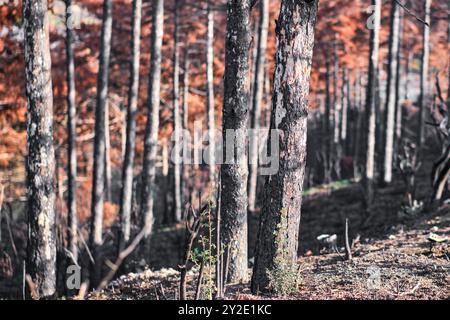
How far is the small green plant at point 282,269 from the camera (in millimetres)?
7051

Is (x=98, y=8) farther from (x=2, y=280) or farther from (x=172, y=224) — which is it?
(x=2, y=280)

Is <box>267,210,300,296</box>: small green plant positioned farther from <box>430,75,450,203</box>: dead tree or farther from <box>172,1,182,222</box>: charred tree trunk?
<box>172,1,182,222</box>: charred tree trunk

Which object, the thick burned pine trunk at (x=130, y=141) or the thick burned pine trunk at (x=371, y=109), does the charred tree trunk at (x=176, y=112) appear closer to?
the thick burned pine trunk at (x=130, y=141)

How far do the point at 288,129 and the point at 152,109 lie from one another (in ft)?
23.3

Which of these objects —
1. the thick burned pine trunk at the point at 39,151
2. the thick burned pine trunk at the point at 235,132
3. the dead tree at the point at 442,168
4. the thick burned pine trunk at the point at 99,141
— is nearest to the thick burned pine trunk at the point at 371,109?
the dead tree at the point at 442,168

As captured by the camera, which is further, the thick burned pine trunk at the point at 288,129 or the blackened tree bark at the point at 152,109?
the blackened tree bark at the point at 152,109

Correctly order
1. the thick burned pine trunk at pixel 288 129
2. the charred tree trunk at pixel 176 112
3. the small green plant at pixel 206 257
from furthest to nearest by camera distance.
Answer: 1. the charred tree trunk at pixel 176 112
2. the thick burned pine trunk at pixel 288 129
3. the small green plant at pixel 206 257

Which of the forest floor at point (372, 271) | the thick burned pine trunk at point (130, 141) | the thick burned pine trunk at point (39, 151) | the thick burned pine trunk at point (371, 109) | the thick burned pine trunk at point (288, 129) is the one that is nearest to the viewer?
the thick burned pine trunk at point (288, 129)

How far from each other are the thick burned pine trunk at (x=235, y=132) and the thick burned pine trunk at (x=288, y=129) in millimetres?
1153

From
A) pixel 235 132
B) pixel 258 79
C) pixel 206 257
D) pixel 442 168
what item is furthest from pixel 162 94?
pixel 206 257

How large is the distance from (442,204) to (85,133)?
59.3 feet

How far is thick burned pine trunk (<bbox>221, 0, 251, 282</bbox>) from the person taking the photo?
26.9 feet

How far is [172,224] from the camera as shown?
2191 centimetres

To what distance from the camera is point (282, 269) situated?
7082 millimetres
